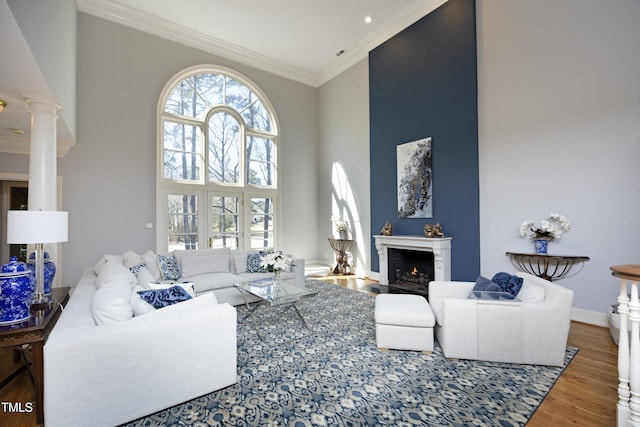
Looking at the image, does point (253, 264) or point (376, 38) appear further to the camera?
point (376, 38)

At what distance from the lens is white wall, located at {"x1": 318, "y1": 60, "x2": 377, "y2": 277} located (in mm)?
7090

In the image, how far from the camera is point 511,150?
451cm

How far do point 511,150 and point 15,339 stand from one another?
583cm

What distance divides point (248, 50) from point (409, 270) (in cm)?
628

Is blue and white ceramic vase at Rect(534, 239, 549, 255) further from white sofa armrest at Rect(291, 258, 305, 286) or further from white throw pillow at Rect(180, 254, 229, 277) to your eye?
white throw pillow at Rect(180, 254, 229, 277)

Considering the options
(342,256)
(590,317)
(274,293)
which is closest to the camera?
(274,293)

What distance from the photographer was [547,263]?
3.88 metres

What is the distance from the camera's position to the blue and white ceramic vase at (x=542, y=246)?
13.1 ft

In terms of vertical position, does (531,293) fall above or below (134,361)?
above

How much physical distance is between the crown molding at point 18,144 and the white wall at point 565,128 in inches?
273

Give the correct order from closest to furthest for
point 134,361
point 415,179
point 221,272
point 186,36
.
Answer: point 134,361
point 221,272
point 415,179
point 186,36

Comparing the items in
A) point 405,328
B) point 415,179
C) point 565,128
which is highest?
point 565,128

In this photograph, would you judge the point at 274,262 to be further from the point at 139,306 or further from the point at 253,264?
the point at 139,306

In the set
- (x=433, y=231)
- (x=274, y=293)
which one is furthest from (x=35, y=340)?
(x=433, y=231)
